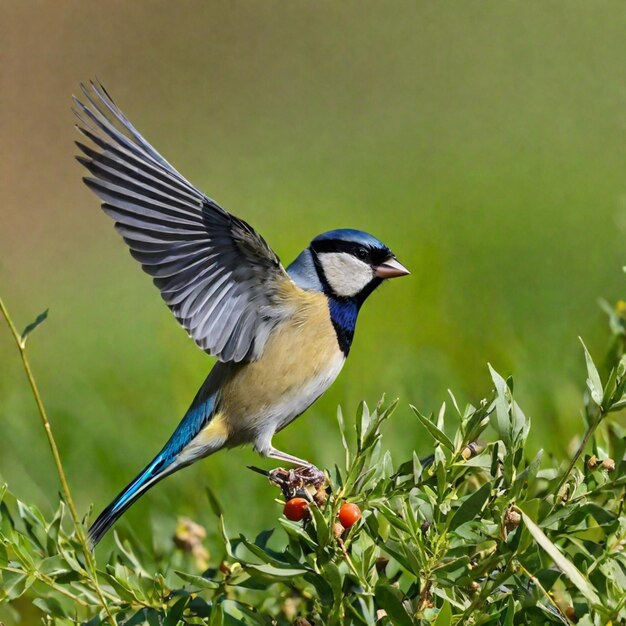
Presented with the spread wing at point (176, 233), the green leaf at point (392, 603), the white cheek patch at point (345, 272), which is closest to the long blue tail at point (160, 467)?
the spread wing at point (176, 233)

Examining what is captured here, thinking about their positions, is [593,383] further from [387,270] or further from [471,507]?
[387,270]

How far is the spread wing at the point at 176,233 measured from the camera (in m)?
1.70

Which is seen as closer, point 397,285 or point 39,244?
point 397,285

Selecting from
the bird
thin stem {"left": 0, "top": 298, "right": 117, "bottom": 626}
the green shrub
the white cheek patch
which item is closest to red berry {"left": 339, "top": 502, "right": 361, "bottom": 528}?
the green shrub

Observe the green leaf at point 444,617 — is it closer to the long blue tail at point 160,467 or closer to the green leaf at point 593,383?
the green leaf at point 593,383

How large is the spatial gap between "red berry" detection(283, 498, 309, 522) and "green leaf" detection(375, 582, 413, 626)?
185 mm

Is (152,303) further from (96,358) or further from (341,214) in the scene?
(341,214)

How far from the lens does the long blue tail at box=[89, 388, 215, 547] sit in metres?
1.74

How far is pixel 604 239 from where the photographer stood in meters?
3.53

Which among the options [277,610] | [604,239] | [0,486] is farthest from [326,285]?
[604,239]

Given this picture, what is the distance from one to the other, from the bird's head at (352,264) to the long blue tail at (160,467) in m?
0.32

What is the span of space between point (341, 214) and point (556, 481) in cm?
276

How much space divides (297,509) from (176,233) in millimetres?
650

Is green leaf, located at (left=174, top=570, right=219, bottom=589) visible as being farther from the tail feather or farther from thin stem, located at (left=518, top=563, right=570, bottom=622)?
the tail feather
